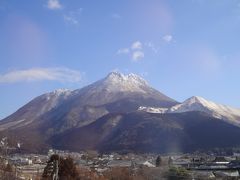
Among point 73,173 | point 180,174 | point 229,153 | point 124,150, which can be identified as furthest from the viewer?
point 124,150

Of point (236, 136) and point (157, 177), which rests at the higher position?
point (236, 136)

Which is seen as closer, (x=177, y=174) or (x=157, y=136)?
(x=177, y=174)

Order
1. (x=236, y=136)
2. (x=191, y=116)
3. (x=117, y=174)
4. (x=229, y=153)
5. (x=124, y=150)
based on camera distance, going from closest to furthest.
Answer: (x=117, y=174)
(x=229, y=153)
(x=124, y=150)
(x=236, y=136)
(x=191, y=116)

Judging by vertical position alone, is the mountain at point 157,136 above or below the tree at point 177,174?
above

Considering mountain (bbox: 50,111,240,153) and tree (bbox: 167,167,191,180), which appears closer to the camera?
tree (bbox: 167,167,191,180)

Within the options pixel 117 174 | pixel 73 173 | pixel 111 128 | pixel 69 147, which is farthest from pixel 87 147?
pixel 73 173

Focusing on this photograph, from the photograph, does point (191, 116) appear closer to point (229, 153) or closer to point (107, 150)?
point (107, 150)

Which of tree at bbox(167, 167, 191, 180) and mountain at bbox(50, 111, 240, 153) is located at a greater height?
mountain at bbox(50, 111, 240, 153)

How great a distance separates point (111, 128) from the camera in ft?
640

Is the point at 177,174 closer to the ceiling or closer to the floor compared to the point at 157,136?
closer to the floor

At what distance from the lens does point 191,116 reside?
655 ft

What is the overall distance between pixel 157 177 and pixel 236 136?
110289 mm

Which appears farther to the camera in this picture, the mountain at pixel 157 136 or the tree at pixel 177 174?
the mountain at pixel 157 136

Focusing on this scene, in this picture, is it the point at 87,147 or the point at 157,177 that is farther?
the point at 87,147
